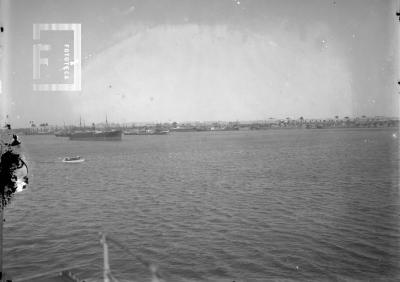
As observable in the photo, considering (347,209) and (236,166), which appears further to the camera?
(236,166)

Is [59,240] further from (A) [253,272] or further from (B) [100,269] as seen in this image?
(A) [253,272]

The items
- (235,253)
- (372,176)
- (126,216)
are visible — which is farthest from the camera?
(372,176)

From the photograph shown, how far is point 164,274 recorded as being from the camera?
1694 cm

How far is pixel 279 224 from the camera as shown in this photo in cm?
2525

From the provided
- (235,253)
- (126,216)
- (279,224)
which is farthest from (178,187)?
(235,253)

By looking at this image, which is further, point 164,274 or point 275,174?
point 275,174

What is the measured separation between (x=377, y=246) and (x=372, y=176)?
31.7 m

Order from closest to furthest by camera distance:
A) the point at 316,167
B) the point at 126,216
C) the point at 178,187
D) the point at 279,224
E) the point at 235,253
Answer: the point at 235,253, the point at 279,224, the point at 126,216, the point at 178,187, the point at 316,167

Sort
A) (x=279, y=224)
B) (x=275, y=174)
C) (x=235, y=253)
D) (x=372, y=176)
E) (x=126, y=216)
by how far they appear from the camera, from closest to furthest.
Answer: (x=235, y=253), (x=279, y=224), (x=126, y=216), (x=372, y=176), (x=275, y=174)

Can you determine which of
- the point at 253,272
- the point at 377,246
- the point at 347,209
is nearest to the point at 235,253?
the point at 253,272

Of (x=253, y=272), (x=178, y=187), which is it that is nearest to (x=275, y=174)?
(x=178, y=187)

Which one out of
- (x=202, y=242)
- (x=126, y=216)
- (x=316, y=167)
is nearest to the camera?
(x=202, y=242)

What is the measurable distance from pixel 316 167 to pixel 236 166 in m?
15.1

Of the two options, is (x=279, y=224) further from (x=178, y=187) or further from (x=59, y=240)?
(x=178, y=187)
